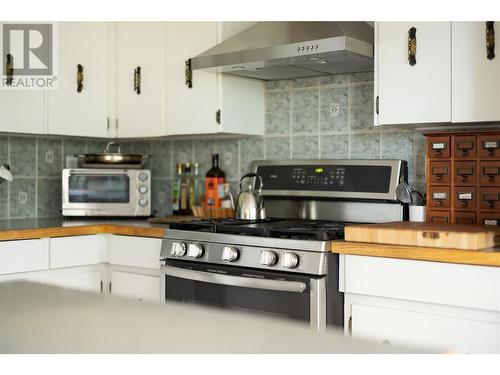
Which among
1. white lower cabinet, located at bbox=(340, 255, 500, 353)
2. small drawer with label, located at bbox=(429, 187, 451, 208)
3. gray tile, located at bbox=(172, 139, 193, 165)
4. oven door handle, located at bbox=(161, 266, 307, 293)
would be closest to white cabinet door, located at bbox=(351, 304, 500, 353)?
white lower cabinet, located at bbox=(340, 255, 500, 353)

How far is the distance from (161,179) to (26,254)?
1.27m

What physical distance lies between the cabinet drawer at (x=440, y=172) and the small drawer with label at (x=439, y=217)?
0.44 ft

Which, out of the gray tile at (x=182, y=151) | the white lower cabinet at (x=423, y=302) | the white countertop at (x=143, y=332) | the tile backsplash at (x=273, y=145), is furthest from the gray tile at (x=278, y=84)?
the white countertop at (x=143, y=332)

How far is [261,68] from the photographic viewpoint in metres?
3.35

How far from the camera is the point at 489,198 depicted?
281 centimetres

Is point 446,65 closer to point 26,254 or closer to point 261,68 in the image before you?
point 261,68

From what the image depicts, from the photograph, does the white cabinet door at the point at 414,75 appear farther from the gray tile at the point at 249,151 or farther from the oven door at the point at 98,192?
the oven door at the point at 98,192

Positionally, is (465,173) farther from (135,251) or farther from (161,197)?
(161,197)

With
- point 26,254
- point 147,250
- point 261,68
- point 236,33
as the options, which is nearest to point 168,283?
point 147,250

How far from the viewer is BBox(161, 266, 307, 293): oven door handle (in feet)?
8.58

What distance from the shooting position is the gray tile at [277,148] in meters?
3.69

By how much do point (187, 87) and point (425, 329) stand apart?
1859 millimetres

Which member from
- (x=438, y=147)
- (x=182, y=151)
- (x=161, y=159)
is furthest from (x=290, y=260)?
(x=161, y=159)

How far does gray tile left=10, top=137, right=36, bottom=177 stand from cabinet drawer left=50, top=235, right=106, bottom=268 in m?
0.79
